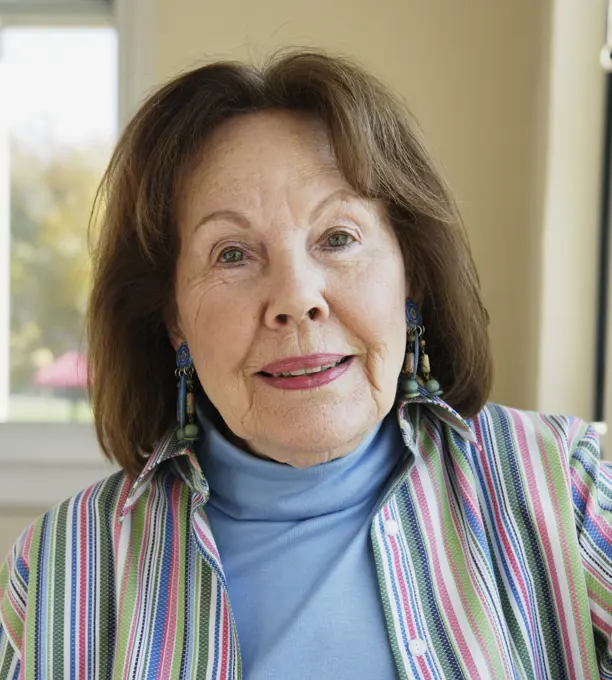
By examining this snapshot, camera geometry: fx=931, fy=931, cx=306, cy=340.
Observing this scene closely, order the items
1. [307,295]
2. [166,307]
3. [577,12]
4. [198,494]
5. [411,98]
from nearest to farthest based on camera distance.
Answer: [307,295]
[198,494]
[166,307]
[577,12]
[411,98]

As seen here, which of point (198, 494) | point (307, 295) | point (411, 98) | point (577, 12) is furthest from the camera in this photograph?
point (411, 98)

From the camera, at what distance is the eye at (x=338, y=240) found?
47.4 inches

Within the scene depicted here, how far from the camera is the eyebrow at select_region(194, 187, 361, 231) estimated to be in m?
1.19

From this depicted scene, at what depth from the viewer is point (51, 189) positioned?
270 centimetres

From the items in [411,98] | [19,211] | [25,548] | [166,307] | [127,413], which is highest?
[411,98]

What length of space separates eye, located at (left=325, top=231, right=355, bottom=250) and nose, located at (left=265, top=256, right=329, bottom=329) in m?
0.04

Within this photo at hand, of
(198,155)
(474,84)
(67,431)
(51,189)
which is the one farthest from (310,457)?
(51,189)

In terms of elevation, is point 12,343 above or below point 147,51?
below

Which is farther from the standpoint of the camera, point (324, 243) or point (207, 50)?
point (207, 50)

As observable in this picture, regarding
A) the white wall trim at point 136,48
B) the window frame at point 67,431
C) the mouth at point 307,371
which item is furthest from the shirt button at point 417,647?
the white wall trim at point 136,48

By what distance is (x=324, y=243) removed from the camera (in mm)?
1203

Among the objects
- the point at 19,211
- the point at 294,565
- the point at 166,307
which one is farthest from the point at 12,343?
the point at 294,565

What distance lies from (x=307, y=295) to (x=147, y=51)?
1488 millimetres

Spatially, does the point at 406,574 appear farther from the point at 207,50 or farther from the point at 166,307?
the point at 207,50
